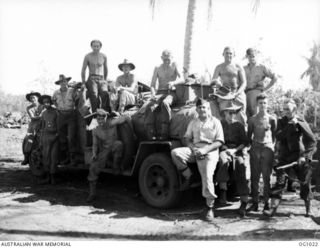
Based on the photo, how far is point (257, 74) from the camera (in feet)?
27.7

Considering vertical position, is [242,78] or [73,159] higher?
[242,78]

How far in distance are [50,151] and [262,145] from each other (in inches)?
198

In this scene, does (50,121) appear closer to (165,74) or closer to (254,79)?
(165,74)

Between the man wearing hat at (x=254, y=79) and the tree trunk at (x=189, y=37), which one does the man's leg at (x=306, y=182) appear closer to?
the man wearing hat at (x=254, y=79)

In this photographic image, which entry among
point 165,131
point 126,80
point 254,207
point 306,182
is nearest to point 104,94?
point 126,80

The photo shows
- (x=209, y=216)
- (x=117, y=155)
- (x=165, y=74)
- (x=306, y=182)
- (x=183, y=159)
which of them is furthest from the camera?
(x=165, y=74)

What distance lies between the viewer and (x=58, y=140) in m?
9.48

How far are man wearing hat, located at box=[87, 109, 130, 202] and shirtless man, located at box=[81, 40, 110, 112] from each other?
0.82 m

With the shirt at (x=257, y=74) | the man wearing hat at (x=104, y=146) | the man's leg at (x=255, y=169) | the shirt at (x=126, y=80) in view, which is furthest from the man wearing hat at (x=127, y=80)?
the man's leg at (x=255, y=169)

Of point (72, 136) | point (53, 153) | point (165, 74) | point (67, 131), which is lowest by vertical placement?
point (53, 153)

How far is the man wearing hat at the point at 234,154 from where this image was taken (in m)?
6.56

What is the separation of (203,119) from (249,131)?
785 mm

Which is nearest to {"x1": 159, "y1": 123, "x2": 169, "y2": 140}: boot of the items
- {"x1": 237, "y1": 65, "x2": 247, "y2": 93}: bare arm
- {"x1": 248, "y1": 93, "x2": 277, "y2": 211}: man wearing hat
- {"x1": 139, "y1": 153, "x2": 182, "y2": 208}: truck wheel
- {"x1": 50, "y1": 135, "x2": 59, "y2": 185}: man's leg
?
{"x1": 139, "y1": 153, "x2": 182, "y2": 208}: truck wheel

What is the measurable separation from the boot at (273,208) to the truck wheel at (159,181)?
143 cm
